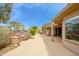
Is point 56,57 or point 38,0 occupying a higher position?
point 38,0

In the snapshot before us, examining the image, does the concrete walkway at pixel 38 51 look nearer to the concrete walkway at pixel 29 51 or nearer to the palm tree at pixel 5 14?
the concrete walkway at pixel 29 51

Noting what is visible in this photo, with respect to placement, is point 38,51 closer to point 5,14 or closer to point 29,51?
point 29,51

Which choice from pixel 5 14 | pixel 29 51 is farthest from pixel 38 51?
pixel 5 14

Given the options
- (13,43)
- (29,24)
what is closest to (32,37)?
(13,43)

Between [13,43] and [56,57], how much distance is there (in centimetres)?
359

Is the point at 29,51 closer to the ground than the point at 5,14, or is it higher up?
closer to the ground

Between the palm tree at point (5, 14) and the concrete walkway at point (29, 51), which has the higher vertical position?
the palm tree at point (5, 14)

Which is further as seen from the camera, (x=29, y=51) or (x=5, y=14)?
(x=5, y=14)

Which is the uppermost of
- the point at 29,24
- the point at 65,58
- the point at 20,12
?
the point at 20,12

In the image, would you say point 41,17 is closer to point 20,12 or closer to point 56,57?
point 20,12

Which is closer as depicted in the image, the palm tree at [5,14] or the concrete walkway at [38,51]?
the concrete walkway at [38,51]

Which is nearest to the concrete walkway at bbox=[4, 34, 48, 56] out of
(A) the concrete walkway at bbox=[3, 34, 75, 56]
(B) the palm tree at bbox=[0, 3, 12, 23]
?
(A) the concrete walkway at bbox=[3, 34, 75, 56]

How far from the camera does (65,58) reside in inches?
277

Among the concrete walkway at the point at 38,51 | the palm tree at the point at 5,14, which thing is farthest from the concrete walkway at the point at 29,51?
the palm tree at the point at 5,14
